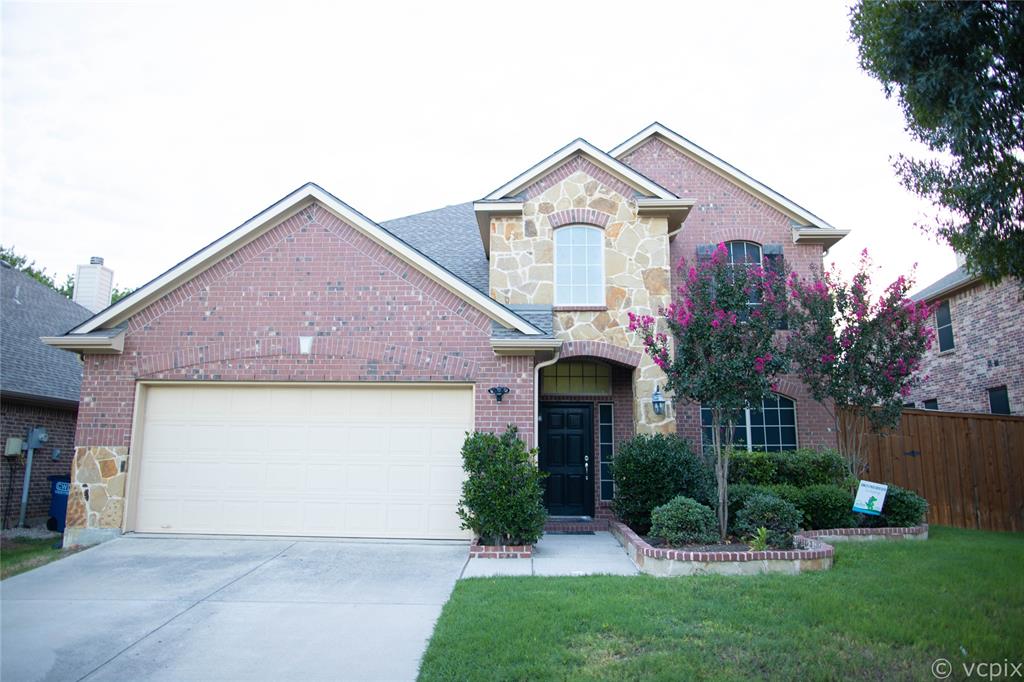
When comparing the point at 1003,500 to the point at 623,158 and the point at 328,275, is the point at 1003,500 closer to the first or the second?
the point at 623,158

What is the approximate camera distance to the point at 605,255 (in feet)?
42.6

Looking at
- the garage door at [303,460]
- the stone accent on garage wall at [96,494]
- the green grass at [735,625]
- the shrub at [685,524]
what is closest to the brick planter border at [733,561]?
the green grass at [735,625]

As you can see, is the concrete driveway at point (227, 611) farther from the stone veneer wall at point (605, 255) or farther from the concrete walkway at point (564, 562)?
the stone veneer wall at point (605, 255)

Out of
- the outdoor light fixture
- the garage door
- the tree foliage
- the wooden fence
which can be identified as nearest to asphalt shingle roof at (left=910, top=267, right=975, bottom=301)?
the wooden fence

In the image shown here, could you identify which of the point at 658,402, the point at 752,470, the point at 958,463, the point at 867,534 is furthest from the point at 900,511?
the point at 658,402

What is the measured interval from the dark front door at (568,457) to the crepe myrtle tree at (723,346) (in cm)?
390

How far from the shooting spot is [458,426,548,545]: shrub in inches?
370

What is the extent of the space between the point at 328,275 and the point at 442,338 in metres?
2.23

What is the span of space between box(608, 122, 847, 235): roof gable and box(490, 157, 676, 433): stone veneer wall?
2497 millimetres

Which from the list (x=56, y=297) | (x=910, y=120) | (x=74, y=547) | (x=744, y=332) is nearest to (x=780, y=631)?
(x=744, y=332)

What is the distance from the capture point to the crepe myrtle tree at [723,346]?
371 inches

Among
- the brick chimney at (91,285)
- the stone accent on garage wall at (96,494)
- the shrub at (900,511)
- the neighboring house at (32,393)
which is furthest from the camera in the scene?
the brick chimney at (91,285)

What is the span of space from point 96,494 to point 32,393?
3.68 meters

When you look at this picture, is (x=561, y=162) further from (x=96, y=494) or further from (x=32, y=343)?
(x=32, y=343)
